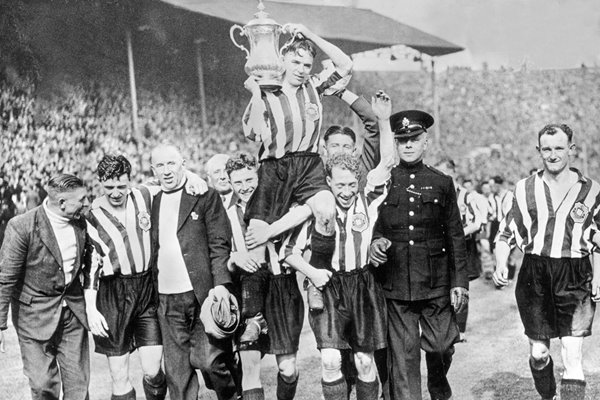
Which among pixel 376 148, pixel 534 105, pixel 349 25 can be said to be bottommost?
pixel 376 148

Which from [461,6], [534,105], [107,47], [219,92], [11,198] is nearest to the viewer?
[11,198]

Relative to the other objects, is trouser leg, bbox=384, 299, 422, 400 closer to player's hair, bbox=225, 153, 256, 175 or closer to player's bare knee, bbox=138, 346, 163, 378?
player's hair, bbox=225, 153, 256, 175

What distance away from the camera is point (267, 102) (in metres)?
4.16

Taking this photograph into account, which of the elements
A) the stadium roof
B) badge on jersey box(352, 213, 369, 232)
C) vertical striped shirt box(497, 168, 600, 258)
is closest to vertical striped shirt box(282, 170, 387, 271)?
badge on jersey box(352, 213, 369, 232)

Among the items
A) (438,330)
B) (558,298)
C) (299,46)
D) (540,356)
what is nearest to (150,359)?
(438,330)

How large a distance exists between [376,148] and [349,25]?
21.7 ft

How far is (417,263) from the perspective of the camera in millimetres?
4062

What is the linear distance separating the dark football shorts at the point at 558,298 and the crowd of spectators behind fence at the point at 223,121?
3.13 meters

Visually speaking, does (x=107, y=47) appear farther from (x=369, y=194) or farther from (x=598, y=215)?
(x=598, y=215)

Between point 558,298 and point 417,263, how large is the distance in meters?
0.88

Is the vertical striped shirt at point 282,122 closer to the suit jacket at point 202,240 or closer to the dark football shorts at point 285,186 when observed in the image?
the dark football shorts at point 285,186

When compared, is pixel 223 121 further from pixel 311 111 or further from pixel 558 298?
pixel 558 298

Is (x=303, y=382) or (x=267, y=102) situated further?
(x=303, y=382)

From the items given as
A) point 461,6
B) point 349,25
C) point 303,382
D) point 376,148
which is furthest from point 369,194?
point 461,6
